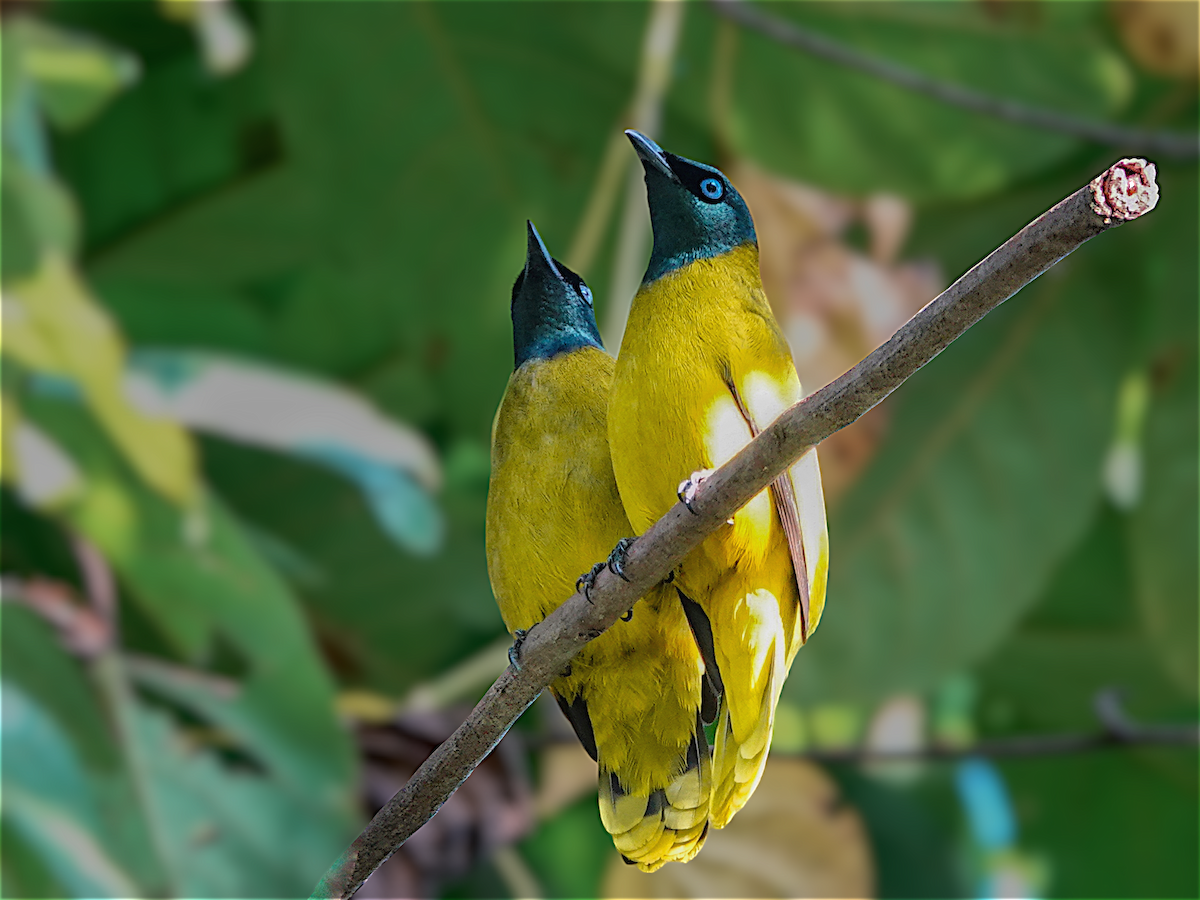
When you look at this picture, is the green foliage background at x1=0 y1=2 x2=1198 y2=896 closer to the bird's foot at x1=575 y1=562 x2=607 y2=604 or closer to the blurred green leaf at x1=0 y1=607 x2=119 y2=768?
the blurred green leaf at x1=0 y1=607 x2=119 y2=768

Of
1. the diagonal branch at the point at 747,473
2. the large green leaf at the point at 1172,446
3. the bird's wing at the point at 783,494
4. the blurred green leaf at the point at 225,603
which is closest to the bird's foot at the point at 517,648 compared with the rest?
the diagonal branch at the point at 747,473

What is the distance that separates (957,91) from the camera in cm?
126

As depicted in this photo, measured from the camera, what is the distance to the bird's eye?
55 cm

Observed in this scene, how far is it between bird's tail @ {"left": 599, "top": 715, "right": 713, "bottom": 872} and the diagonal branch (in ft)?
0.48

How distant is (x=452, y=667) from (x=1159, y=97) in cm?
103

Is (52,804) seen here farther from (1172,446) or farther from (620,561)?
(1172,446)

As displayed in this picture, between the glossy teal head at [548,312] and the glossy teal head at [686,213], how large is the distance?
0.09m

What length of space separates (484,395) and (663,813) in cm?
79

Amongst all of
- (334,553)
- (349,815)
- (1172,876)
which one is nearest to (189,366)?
(334,553)

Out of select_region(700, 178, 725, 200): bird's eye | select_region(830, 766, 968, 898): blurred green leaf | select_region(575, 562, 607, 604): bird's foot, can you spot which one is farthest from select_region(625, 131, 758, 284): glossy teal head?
select_region(830, 766, 968, 898): blurred green leaf

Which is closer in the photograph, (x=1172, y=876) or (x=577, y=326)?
(x=577, y=326)

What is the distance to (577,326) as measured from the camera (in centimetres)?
64

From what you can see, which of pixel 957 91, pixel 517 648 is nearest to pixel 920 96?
pixel 957 91

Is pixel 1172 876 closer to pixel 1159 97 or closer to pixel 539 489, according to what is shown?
pixel 1159 97
